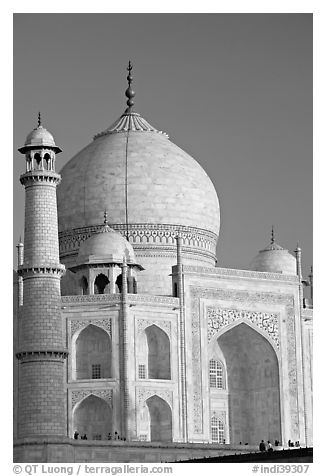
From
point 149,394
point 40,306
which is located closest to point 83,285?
point 149,394

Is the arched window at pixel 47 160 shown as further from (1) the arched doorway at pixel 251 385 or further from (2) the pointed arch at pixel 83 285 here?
(1) the arched doorway at pixel 251 385

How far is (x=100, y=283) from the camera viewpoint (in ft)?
87.8

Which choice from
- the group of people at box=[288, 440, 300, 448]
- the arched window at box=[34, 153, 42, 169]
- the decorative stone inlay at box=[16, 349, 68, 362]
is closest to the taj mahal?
the arched window at box=[34, 153, 42, 169]

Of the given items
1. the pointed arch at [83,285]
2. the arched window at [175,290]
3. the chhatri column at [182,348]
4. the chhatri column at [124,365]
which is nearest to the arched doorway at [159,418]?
the chhatri column at [182,348]

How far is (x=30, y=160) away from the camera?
20.7 meters

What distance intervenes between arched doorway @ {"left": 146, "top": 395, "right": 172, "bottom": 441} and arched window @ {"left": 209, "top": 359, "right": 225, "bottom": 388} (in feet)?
5.50

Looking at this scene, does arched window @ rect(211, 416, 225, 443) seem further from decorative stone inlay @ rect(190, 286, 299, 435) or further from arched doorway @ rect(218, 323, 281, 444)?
decorative stone inlay @ rect(190, 286, 299, 435)

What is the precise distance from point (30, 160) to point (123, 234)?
7704 millimetres

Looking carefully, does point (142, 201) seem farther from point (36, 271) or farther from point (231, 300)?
point (36, 271)

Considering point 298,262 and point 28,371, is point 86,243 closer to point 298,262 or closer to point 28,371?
point 298,262

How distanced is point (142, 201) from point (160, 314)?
3739mm

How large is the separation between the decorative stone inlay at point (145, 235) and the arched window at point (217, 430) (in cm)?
386
